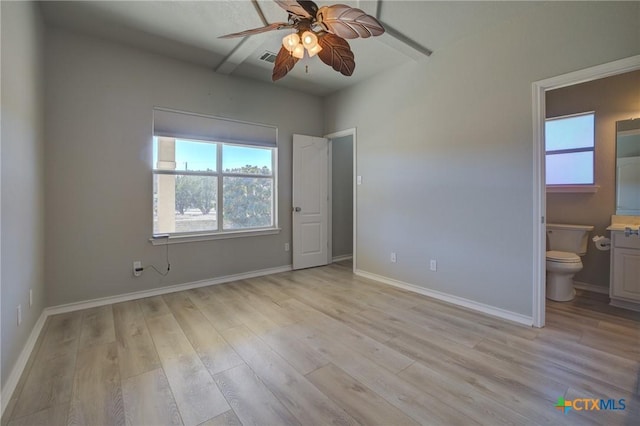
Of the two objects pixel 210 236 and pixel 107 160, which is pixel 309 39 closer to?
pixel 107 160

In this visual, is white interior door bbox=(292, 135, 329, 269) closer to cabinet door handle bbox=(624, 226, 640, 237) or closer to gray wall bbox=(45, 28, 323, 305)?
gray wall bbox=(45, 28, 323, 305)

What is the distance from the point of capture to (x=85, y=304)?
291 cm

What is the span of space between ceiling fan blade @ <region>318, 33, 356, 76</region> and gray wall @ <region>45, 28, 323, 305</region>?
7.21 feet

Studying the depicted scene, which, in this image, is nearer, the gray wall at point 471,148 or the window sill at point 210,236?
the gray wall at point 471,148

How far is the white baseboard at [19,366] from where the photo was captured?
1544 millimetres

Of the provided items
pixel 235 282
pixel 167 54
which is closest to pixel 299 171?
pixel 235 282

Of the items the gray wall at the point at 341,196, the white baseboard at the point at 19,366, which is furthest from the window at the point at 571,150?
the white baseboard at the point at 19,366

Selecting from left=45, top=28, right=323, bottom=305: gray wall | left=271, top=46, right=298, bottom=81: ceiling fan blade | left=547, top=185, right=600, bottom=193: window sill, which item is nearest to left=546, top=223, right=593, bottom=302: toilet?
left=547, top=185, right=600, bottom=193: window sill

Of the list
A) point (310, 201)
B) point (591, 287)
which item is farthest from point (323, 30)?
point (591, 287)

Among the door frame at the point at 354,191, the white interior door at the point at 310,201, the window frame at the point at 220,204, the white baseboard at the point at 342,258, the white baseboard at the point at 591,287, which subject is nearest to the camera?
the white baseboard at the point at 591,287

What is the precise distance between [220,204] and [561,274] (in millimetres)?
4185

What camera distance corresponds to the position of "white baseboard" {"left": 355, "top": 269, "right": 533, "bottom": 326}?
257 cm

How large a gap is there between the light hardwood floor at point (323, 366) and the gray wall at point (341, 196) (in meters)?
2.33

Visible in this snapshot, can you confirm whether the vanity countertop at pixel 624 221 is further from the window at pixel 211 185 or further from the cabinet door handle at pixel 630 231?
the window at pixel 211 185
